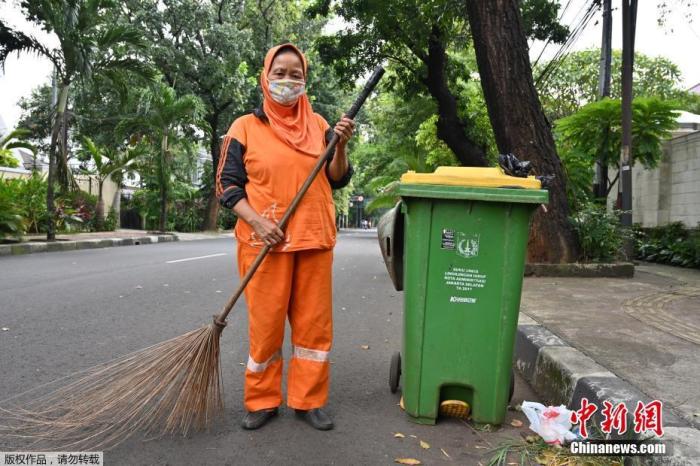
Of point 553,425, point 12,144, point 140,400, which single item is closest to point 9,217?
point 12,144

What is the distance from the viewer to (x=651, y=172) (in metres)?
11.7

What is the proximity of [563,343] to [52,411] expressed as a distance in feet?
9.44

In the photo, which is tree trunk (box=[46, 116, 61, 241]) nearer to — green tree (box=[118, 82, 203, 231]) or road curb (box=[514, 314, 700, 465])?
green tree (box=[118, 82, 203, 231])

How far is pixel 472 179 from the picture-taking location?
2.73m

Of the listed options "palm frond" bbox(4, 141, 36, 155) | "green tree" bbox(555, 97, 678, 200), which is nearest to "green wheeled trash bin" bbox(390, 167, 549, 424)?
"green tree" bbox(555, 97, 678, 200)

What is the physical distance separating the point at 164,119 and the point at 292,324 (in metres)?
16.8

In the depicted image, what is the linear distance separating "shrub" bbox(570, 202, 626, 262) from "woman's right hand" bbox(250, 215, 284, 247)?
582cm

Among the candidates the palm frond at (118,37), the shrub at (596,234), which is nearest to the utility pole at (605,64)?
A: the shrub at (596,234)

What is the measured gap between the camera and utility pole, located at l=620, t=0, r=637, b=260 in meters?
8.45

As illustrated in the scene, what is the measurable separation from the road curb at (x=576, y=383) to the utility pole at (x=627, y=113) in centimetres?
542

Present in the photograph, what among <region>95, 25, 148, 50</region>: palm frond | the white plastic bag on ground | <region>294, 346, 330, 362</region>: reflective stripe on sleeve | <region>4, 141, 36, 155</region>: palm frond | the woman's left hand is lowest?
the white plastic bag on ground

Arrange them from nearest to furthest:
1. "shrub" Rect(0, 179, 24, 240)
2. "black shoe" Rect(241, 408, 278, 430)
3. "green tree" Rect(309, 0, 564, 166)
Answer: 1. "black shoe" Rect(241, 408, 278, 430)
2. "shrub" Rect(0, 179, 24, 240)
3. "green tree" Rect(309, 0, 564, 166)

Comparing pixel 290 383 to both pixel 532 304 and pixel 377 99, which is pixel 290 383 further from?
pixel 377 99

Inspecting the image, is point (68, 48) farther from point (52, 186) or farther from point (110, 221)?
point (110, 221)
